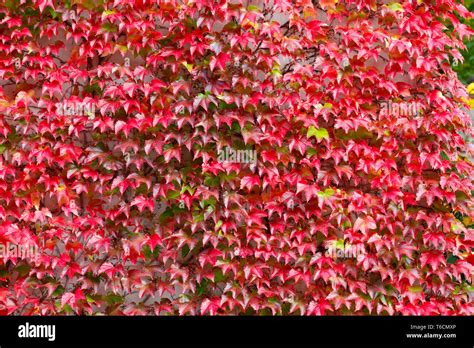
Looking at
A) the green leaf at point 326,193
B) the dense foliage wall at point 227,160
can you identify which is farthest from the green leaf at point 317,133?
the green leaf at point 326,193

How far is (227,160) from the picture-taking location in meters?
3.14

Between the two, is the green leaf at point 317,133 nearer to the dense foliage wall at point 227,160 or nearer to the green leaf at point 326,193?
the dense foliage wall at point 227,160

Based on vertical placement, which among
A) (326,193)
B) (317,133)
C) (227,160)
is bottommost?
(326,193)

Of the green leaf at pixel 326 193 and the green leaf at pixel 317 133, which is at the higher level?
the green leaf at pixel 317 133

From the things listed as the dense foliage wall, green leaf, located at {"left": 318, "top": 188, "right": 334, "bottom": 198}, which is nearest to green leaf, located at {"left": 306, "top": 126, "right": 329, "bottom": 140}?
the dense foliage wall

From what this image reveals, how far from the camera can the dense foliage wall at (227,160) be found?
3.12 meters

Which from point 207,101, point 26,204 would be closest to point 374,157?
point 207,101

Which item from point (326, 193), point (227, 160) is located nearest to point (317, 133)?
point (326, 193)

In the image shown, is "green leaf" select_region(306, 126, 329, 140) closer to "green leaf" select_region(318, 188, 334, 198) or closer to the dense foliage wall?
the dense foliage wall

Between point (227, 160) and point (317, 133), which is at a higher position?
point (317, 133)

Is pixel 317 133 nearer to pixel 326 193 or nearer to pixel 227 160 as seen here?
pixel 326 193

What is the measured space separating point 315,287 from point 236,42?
1521 mm

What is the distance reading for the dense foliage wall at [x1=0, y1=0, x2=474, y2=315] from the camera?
312cm
